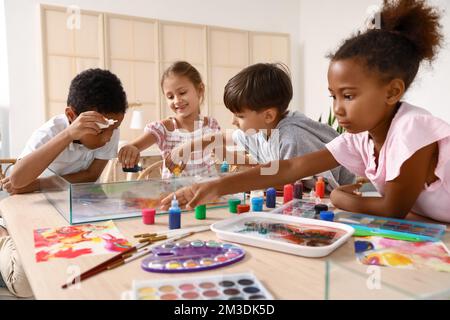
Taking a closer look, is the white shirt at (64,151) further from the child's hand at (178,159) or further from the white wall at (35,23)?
the white wall at (35,23)

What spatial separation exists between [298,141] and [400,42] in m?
0.61

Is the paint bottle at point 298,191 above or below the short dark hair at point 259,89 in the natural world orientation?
below

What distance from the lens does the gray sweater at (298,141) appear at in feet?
4.91

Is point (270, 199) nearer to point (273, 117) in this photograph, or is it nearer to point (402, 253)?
point (402, 253)

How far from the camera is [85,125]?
4.20 feet

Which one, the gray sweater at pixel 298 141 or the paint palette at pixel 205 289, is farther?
the gray sweater at pixel 298 141

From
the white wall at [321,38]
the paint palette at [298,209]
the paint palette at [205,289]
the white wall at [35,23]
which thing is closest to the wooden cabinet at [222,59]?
the white wall at [35,23]

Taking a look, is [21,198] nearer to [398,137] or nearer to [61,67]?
[398,137]

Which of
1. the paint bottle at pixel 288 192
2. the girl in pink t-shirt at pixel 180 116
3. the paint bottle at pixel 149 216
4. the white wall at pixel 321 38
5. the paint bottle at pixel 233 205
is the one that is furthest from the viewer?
the white wall at pixel 321 38

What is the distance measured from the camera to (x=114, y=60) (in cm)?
406

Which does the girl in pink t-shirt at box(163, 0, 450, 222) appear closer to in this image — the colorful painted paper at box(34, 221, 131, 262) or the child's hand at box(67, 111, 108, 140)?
the colorful painted paper at box(34, 221, 131, 262)

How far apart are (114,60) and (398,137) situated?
361 centimetres

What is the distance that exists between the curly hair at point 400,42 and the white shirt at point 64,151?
1019mm

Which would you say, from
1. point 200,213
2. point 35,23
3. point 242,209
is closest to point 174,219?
A: point 200,213
